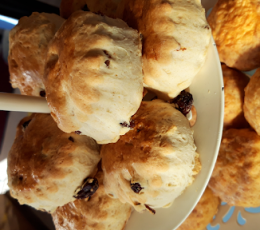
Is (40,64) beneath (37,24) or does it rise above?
beneath

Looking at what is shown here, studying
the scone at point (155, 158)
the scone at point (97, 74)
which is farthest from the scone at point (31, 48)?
the scone at point (155, 158)

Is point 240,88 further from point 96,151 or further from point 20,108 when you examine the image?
point 20,108

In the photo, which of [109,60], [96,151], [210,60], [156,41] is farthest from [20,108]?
[210,60]

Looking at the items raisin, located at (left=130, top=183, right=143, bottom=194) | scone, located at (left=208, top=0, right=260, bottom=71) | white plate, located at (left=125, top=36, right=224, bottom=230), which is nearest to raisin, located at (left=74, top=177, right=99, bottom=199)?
raisin, located at (left=130, top=183, right=143, bottom=194)

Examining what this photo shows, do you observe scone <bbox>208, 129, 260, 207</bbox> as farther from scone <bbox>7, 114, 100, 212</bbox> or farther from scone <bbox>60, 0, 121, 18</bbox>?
scone <bbox>60, 0, 121, 18</bbox>

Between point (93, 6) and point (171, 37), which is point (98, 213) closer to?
point (171, 37)

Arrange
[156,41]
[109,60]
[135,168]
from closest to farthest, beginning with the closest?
[109,60]
[156,41]
[135,168]

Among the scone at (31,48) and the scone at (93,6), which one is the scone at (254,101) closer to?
the scone at (93,6)
